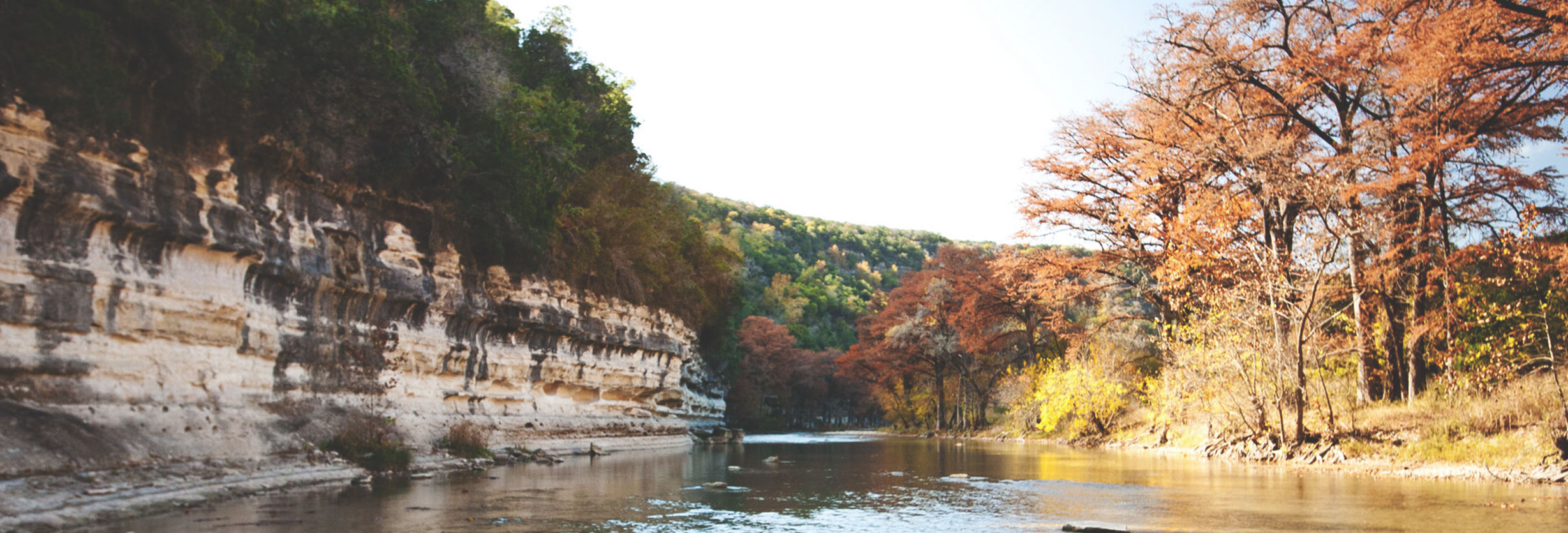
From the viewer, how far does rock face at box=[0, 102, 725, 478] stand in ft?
43.7

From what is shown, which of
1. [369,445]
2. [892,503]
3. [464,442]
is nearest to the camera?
[892,503]

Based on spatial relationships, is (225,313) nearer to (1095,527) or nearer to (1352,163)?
(1095,527)

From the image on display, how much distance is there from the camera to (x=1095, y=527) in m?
11.1

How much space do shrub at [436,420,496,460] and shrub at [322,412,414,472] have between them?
1.86 m

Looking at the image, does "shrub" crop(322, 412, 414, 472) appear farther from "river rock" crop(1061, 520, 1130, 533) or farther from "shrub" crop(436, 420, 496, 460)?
"river rock" crop(1061, 520, 1130, 533)

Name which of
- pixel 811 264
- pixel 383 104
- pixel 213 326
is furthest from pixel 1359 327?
pixel 811 264

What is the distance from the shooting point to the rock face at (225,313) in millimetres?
13305

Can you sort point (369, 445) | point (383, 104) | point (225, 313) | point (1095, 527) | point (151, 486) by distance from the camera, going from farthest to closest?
1. point (383, 104)
2. point (369, 445)
3. point (225, 313)
4. point (151, 486)
5. point (1095, 527)

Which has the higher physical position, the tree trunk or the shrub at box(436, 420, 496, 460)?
the tree trunk

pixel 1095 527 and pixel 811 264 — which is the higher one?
pixel 811 264

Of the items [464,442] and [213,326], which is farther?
[464,442]

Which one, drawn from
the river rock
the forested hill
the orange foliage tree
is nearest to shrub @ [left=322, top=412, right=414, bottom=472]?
the river rock

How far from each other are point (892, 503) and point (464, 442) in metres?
12.3

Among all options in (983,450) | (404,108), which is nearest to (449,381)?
(404,108)
